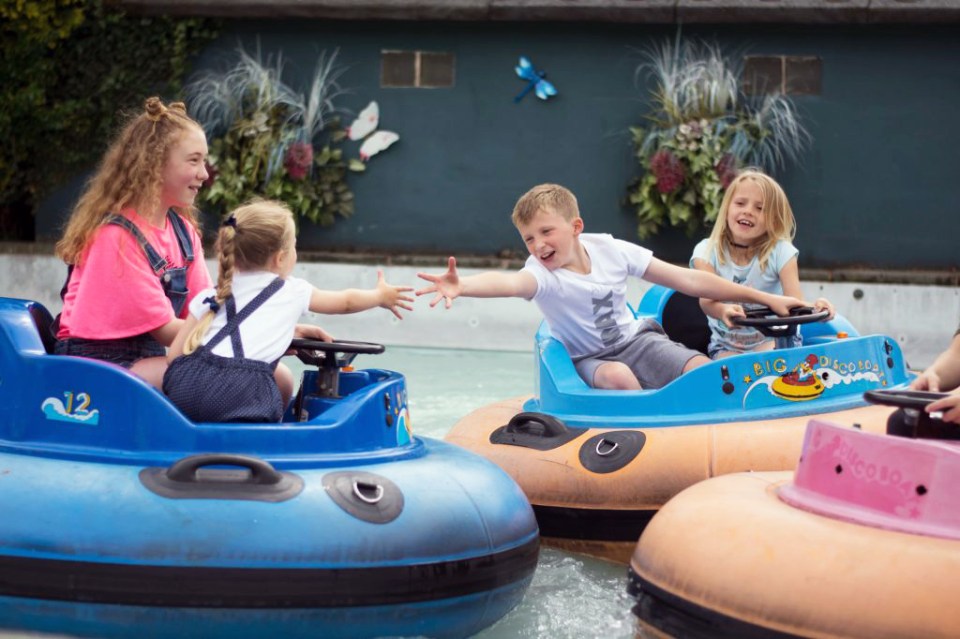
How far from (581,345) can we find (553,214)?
0.44 m

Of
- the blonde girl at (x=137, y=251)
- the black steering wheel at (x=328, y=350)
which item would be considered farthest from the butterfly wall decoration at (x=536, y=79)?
the black steering wheel at (x=328, y=350)

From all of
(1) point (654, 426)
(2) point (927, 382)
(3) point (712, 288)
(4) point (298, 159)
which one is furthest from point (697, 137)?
(2) point (927, 382)

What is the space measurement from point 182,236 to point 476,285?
85 centimetres

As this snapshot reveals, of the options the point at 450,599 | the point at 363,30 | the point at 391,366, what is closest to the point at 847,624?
the point at 450,599

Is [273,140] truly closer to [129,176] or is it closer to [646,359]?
[646,359]

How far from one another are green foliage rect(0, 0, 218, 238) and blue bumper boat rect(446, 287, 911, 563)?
263 inches

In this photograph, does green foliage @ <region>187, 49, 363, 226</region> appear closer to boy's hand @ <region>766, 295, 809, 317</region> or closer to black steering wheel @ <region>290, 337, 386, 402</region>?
boy's hand @ <region>766, 295, 809, 317</region>

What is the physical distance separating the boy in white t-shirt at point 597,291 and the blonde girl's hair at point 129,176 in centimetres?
110

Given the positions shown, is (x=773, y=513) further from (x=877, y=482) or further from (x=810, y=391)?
(x=810, y=391)

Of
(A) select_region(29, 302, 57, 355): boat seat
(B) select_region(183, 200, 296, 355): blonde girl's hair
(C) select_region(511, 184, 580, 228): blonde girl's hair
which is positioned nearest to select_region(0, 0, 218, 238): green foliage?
(C) select_region(511, 184, 580, 228): blonde girl's hair

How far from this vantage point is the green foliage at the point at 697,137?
30.4 feet

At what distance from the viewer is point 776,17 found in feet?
31.0

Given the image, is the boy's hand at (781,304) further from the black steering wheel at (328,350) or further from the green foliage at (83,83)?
the green foliage at (83,83)

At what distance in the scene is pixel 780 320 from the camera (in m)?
4.22
